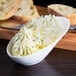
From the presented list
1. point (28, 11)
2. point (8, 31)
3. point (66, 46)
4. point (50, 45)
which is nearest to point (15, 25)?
point (8, 31)

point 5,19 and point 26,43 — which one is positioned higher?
point 26,43

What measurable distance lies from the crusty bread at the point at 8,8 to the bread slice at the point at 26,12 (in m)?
0.05

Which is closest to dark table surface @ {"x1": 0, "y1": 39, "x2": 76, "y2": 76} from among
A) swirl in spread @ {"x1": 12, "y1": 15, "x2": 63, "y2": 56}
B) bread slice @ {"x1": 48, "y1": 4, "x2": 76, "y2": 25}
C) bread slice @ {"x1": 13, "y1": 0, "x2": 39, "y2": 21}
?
swirl in spread @ {"x1": 12, "y1": 15, "x2": 63, "y2": 56}

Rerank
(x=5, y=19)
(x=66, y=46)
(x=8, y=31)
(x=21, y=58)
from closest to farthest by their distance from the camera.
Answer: (x=21, y=58) < (x=66, y=46) < (x=8, y=31) < (x=5, y=19)

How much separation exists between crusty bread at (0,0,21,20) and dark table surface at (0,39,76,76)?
17.8 inches

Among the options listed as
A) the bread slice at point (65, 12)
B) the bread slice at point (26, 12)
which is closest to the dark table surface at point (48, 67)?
the bread slice at point (65, 12)

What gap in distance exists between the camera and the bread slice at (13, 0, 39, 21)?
147 cm

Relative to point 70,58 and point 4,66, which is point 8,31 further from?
point 70,58

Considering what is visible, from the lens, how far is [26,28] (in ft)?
3.18

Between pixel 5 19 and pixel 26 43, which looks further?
pixel 5 19

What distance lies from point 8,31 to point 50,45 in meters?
0.47

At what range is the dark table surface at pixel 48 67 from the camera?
0.94 metres

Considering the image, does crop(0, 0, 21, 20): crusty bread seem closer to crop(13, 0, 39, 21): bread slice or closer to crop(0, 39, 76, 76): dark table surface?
crop(13, 0, 39, 21): bread slice

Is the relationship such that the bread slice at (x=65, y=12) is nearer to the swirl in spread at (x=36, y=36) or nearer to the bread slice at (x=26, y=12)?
the bread slice at (x=26, y=12)
